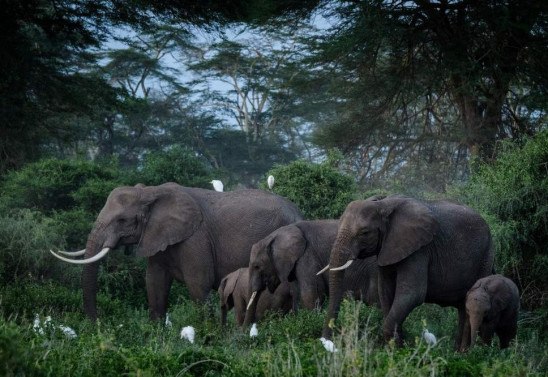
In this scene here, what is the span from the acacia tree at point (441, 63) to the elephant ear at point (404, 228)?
9.22m

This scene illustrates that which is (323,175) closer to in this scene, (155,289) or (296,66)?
(155,289)

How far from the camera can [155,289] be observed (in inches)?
515

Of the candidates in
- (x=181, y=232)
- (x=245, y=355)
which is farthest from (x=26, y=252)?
(x=245, y=355)

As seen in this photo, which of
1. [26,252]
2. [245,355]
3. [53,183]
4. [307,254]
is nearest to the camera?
[245,355]

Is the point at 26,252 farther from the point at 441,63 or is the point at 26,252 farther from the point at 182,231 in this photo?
the point at 441,63

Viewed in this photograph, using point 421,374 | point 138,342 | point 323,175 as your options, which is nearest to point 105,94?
point 323,175

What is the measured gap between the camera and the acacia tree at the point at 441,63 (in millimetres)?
20500

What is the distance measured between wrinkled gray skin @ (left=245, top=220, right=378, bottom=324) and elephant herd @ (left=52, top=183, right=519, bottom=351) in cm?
1

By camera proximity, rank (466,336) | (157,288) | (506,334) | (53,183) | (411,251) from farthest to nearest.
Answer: (53,183), (157,288), (506,334), (466,336), (411,251)

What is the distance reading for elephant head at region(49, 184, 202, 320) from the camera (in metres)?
12.9

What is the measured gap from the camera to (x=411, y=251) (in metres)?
10.9

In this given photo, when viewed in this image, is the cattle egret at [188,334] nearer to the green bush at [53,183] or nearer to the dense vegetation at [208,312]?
the dense vegetation at [208,312]

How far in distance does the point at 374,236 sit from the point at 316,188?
7.48 m

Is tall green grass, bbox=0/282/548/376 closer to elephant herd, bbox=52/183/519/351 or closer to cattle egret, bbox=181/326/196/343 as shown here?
cattle egret, bbox=181/326/196/343
